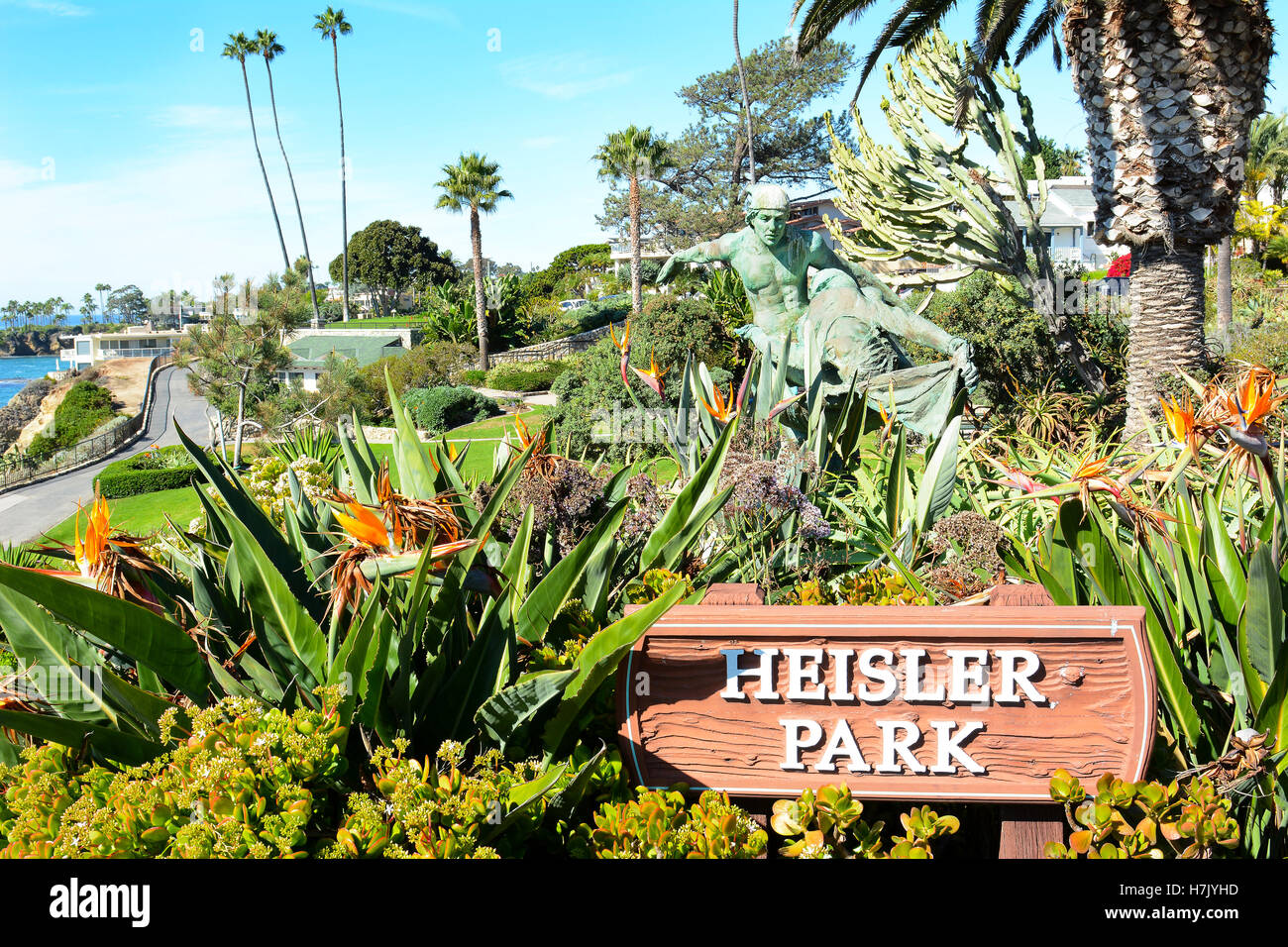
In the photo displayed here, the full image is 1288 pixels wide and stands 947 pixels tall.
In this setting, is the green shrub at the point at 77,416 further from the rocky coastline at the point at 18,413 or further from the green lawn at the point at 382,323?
the green lawn at the point at 382,323

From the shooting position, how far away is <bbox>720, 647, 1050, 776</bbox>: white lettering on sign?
205cm

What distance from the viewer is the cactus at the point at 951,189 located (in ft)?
39.2

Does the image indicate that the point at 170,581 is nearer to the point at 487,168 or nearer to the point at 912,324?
the point at 912,324

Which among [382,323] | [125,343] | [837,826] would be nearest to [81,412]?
[382,323]

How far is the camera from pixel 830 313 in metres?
6.40

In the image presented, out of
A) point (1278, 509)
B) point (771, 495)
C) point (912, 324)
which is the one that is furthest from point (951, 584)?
point (912, 324)


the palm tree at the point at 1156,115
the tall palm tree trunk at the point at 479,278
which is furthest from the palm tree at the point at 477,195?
the palm tree at the point at 1156,115

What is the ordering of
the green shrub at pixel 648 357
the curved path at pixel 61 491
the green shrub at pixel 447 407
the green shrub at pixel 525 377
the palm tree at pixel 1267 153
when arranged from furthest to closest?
the palm tree at pixel 1267 153 → the green shrub at pixel 525 377 → the green shrub at pixel 447 407 → the curved path at pixel 61 491 → the green shrub at pixel 648 357

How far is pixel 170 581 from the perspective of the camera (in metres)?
2.50

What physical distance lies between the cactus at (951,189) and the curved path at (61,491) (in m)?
9.72

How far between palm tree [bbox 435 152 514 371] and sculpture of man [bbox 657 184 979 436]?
29638 millimetres

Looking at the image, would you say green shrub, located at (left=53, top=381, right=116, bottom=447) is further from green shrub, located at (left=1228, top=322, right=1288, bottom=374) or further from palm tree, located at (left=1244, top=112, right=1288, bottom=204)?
palm tree, located at (left=1244, top=112, right=1288, bottom=204)

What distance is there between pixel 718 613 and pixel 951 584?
1014 millimetres

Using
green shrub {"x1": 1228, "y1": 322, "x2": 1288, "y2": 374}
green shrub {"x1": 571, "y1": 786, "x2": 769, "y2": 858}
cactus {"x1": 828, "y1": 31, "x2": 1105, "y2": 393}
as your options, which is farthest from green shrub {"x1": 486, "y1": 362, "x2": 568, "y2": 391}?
green shrub {"x1": 571, "y1": 786, "x2": 769, "y2": 858}
